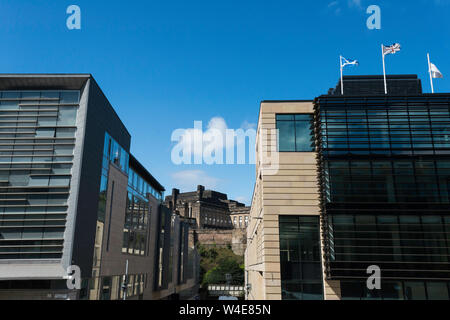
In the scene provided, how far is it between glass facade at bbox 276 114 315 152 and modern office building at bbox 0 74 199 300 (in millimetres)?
16494

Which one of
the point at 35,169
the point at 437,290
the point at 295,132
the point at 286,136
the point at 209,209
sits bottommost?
the point at 437,290

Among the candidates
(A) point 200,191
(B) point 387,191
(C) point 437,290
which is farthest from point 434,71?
(A) point 200,191

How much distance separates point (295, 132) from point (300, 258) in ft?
33.5

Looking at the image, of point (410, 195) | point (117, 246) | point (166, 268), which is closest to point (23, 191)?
point (117, 246)

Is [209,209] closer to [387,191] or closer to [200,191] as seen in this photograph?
[200,191]

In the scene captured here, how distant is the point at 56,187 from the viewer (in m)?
29.9

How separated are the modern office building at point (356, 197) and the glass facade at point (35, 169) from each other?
1638 centimetres

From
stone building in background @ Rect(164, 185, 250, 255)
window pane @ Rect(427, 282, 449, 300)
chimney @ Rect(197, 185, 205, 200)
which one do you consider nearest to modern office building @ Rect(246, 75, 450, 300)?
window pane @ Rect(427, 282, 449, 300)

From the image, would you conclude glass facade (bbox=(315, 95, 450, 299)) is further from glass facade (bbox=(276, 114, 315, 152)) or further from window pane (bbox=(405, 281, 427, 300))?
glass facade (bbox=(276, 114, 315, 152))

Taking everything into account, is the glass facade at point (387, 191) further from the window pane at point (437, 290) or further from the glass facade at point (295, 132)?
the glass facade at point (295, 132)

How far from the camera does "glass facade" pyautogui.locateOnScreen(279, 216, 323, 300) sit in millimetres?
27656

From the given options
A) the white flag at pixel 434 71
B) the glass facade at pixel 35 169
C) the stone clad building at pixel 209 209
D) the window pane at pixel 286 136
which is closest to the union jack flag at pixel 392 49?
the white flag at pixel 434 71
